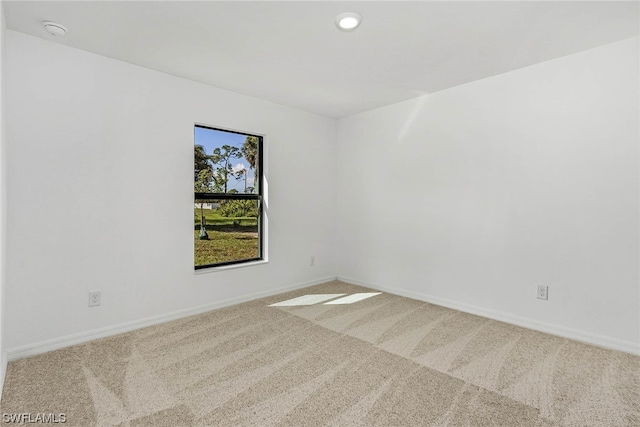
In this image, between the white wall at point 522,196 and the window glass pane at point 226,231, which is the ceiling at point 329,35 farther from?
the window glass pane at point 226,231

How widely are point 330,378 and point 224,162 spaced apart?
2.63 m

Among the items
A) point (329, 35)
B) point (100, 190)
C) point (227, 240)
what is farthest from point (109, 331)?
point (329, 35)

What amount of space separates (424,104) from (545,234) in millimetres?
1777

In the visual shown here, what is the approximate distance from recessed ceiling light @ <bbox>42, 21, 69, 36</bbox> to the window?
4.41 ft

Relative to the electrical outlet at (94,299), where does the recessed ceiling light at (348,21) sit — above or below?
above

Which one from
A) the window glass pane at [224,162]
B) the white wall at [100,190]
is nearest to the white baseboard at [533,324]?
the white wall at [100,190]

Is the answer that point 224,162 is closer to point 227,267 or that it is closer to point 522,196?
point 227,267

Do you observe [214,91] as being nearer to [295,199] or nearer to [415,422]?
[295,199]

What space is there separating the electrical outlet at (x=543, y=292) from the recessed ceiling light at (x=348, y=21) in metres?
2.59

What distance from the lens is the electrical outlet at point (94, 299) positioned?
104 inches

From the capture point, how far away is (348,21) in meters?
2.15

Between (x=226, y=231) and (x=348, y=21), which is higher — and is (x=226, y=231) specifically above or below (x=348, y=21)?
below

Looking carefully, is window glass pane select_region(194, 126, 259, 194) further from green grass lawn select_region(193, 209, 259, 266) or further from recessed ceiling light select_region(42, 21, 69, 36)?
recessed ceiling light select_region(42, 21, 69, 36)

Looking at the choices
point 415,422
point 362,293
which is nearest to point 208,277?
point 362,293
